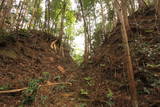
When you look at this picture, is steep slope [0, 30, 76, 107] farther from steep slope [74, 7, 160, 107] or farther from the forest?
steep slope [74, 7, 160, 107]

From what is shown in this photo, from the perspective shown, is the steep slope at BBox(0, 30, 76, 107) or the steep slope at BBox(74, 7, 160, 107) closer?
the steep slope at BBox(74, 7, 160, 107)

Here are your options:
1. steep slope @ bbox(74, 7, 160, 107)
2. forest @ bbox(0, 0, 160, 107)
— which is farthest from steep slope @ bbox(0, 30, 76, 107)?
steep slope @ bbox(74, 7, 160, 107)

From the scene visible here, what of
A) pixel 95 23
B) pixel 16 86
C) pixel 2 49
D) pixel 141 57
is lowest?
pixel 16 86

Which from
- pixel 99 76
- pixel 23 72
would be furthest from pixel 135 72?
pixel 23 72

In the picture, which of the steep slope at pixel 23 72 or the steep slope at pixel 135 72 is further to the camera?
the steep slope at pixel 23 72

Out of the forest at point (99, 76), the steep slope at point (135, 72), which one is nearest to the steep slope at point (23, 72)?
the forest at point (99, 76)

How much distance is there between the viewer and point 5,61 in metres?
6.55

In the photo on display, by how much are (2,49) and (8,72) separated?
5.84ft

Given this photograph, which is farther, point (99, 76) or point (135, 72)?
point (99, 76)

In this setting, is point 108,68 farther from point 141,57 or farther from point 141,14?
point 141,14

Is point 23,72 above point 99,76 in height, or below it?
above

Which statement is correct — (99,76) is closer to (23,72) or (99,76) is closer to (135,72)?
(135,72)

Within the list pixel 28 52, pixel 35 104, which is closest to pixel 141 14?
pixel 28 52

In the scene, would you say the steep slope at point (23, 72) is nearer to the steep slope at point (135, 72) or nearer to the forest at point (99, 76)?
the forest at point (99, 76)
